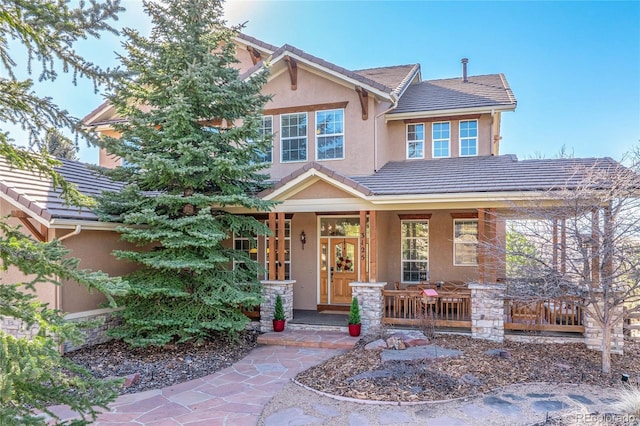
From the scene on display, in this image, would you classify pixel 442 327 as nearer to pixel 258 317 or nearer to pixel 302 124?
pixel 258 317

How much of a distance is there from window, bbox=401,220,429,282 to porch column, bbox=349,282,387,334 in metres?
3.01

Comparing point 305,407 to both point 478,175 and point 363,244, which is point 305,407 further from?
point 478,175

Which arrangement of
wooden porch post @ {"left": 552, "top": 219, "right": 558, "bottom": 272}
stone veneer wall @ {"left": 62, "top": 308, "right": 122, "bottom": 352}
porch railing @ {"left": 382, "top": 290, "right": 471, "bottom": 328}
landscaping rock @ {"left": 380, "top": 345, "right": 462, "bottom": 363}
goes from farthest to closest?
porch railing @ {"left": 382, "top": 290, "right": 471, "bottom": 328} → stone veneer wall @ {"left": 62, "top": 308, "right": 122, "bottom": 352} → wooden porch post @ {"left": 552, "top": 219, "right": 558, "bottom": 272} → landscaping rock @ {"left": 380, "top": 345, "right": 462, "bottom": 363}

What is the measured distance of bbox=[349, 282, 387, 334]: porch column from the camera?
9852 mm

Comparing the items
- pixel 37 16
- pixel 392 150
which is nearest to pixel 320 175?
pixel 392 150

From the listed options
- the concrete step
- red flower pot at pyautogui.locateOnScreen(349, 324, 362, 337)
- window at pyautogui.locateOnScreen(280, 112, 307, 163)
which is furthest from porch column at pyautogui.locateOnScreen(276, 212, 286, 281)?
window at pyautogui.locateOnScreen(280, 112, 307, 163)

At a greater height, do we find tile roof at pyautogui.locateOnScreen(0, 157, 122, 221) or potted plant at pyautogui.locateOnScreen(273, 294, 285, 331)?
tile roof at pyautogui.locateOnScreen(0, 157, 122, 221)

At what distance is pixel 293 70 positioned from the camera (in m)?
12.2

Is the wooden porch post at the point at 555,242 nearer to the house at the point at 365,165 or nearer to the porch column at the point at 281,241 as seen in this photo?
the house at the point at 365,165

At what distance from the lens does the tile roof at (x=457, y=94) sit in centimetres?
1218

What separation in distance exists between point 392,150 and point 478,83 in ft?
15.1

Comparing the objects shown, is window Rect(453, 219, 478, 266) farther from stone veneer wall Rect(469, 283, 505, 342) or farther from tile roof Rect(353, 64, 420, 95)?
tile roof Rect(353, 64, 420, 95)

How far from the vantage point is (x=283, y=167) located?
12.5 metres

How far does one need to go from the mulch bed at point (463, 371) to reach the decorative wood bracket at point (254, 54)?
34.0ft
